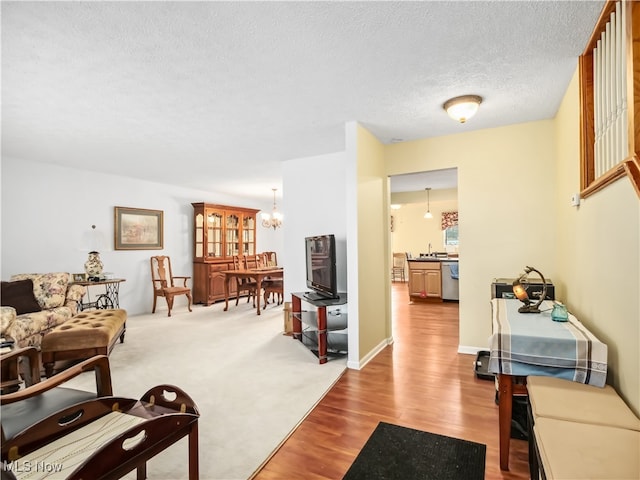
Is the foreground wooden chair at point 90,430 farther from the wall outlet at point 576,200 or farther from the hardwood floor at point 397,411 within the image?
the wall outlet at point 576,200

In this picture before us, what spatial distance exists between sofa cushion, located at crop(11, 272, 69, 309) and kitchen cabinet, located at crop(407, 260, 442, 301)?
578 cm

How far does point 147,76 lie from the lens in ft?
7.97

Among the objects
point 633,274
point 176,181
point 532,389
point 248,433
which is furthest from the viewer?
point 176,181

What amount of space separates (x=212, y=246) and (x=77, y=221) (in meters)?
2.50

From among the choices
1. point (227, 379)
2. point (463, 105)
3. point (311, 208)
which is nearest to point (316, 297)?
point (227, 379)

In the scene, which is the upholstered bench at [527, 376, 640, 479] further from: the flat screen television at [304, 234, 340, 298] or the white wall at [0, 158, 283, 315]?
the white wall at [0, 158, 283, 315]

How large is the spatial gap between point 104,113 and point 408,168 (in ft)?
10.4

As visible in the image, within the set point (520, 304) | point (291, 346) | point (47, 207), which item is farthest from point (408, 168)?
point (47, 207)

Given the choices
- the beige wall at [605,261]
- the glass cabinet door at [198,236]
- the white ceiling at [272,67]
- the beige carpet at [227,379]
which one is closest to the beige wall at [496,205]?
the white ceiling at [272,67]

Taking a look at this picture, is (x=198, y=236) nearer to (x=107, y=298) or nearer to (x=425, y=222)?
(x=107, y=298)

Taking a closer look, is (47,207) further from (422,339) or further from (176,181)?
(422,339)

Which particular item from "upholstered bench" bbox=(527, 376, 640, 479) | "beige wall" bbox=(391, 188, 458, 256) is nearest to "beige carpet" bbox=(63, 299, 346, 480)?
"upholstered bench" bbox=(527, 376, 640, 479)

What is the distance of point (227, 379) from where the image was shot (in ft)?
10.0

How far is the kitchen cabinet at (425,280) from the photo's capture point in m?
6.76
